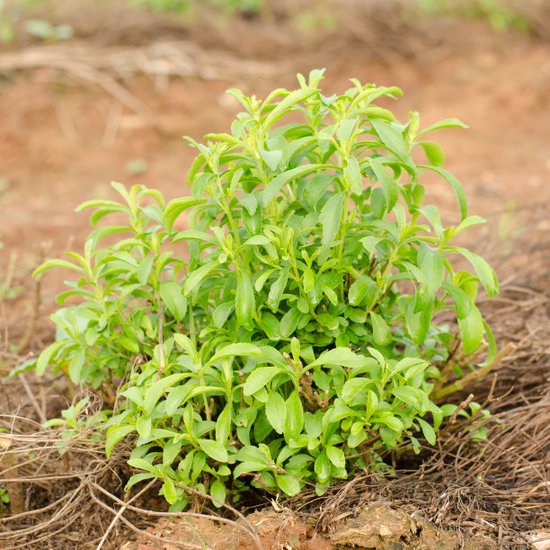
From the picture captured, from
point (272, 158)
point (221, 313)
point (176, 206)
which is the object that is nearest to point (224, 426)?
point (221, 313)

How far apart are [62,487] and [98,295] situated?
0.63 m

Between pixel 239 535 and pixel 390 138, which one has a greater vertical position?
pixel 390 138

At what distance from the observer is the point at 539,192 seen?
491 cm

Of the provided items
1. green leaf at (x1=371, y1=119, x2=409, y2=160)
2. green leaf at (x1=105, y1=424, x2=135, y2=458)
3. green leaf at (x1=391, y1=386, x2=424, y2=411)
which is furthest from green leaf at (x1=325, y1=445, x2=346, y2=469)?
green leaf at (x1=371, y1=119, x2=409, y2=160)

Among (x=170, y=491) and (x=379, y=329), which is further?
(x=379, y=329)

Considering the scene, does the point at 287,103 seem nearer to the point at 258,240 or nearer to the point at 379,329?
the point at 258,240

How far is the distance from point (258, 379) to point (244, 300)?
21 cm

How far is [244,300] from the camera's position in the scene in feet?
6.31

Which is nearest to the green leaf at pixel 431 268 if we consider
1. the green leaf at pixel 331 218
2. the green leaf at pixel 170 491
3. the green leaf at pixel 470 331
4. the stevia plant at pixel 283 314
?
the stevia plant at pixel 283 314

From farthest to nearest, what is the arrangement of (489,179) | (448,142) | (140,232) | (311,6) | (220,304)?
(311,6), (448,142), (489,179), (140,232), (220,304)

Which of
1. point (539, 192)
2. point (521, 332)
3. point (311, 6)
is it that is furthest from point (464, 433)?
point (311, 6)

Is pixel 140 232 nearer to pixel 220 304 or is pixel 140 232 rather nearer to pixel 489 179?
pixel 220 304

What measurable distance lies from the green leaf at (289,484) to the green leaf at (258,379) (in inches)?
→ 11.0

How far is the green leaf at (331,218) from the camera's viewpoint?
6.28ft
